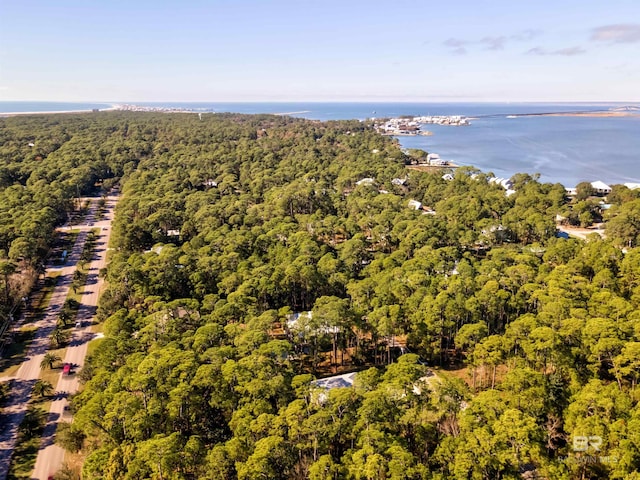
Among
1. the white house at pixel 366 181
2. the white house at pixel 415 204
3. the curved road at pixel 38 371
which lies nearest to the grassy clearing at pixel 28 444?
the curved road at pixel 38 371

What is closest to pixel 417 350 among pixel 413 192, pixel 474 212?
pixel 474 212

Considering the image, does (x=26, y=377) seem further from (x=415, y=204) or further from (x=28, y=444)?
(x=415, y=204)

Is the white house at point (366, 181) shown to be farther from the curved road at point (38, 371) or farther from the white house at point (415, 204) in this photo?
the curved road at point (38, 371)

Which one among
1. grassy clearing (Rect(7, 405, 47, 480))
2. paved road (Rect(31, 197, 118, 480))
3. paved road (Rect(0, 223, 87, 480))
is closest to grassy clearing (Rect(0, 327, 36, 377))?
paved road (Rect(0, 223, 87, 480))

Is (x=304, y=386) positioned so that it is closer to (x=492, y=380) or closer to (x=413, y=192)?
(x=492, y=380)

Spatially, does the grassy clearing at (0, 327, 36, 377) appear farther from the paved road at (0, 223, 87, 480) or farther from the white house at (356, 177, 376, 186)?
the white house at (356, 177, 376, 186)
